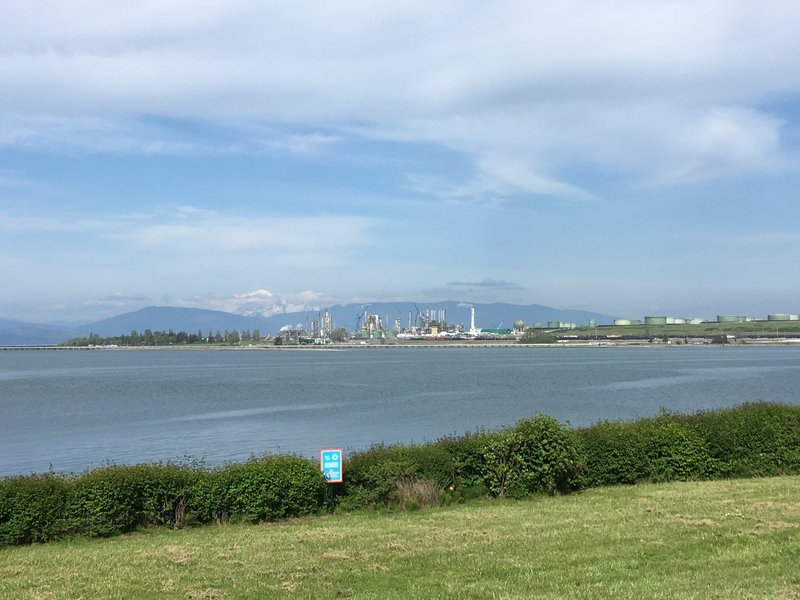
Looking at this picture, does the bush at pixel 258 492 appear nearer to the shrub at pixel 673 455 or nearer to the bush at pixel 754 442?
the shrub at pixel 673 455

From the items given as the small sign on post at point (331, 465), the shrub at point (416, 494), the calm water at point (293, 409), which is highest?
A: the small sign on post at point (331, 465)

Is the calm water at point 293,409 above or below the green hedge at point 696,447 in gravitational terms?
below

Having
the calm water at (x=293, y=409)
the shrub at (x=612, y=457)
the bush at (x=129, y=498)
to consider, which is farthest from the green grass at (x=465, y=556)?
the calm water at (x=293, y=409)

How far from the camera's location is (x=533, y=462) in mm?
14617

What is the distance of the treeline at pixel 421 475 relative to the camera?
40.3ft

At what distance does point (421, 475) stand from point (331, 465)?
5.59ft

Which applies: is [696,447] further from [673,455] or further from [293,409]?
[293,409]

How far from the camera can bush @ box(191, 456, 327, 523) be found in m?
13.0

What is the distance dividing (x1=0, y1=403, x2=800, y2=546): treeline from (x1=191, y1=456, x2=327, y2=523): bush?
0.06ft

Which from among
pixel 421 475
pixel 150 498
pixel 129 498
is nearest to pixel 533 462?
pixel 421 475

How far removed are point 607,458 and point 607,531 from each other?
209 inches

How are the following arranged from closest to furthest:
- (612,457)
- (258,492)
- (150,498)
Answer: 1. (150,498)
2. (258,492)
3. (612,457)

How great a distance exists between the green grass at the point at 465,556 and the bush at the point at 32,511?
1.44 ft

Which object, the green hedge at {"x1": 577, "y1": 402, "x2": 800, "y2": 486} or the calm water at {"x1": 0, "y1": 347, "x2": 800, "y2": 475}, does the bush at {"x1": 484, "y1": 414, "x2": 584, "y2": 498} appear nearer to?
the green hedge at {"x1": 577, "y1": 402, "x2": 800, "y2": 486}
